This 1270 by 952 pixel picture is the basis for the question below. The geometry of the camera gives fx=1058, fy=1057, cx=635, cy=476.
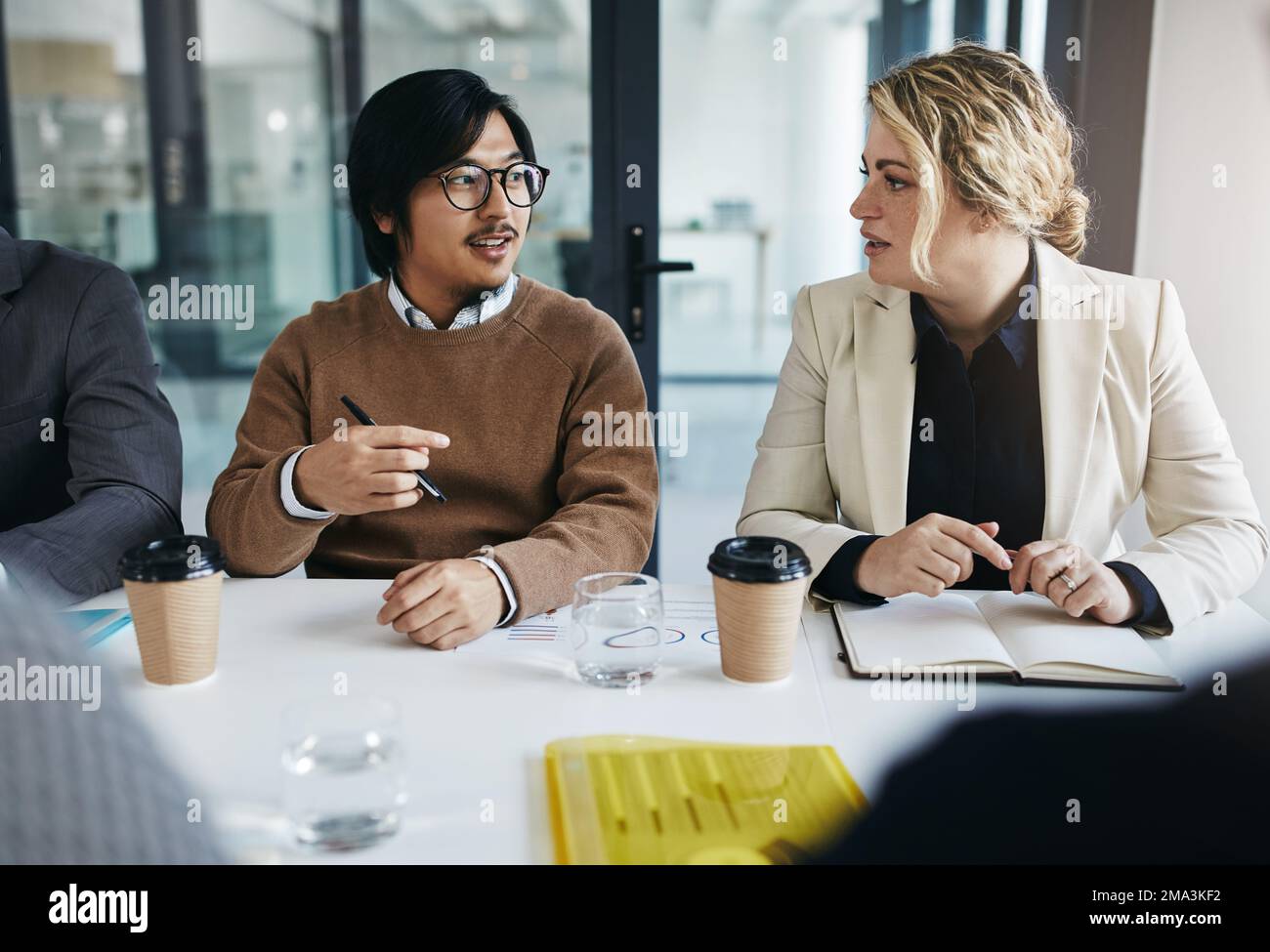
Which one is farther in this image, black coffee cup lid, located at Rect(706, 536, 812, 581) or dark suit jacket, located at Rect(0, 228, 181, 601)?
dark suit jacket, located at Rect(0, 228, 181, 601)

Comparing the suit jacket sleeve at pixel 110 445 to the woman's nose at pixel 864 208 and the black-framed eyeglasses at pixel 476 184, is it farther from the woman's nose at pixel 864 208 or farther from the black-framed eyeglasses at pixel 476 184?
the woman's nose at pixel 864 208

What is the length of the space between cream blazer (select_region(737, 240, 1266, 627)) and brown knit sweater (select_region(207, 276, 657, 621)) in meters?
0.25

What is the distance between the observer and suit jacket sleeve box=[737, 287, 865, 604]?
1.60 metres

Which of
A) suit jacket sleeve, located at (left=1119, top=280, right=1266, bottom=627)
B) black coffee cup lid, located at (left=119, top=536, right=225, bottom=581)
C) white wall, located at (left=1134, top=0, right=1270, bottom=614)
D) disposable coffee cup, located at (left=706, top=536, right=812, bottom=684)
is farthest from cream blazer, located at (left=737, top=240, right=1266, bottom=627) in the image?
white wall, located at (left=1134, top=0, right=1270, bottom=614)

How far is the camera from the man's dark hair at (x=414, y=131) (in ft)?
5.38

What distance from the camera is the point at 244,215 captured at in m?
3.30

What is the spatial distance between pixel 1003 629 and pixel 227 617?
3.06 feet

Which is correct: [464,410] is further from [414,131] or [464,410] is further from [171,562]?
[171,562]

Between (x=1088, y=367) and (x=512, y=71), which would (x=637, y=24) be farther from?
(x=1088, y=367)

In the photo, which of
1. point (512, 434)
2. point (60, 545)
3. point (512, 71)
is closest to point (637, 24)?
point (512, 71)

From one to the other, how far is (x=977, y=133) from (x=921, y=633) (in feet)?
2.60

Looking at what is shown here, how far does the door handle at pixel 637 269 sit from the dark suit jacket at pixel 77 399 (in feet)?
4.08

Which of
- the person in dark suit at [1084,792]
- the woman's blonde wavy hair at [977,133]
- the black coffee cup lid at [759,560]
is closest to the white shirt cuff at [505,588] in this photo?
the black coffee cup lid at [759,560]

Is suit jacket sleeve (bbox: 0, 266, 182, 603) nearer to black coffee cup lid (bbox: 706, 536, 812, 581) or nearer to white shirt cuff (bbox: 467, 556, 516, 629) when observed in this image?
white shirt cuff (bbox: 467, 556, 516, 629)
